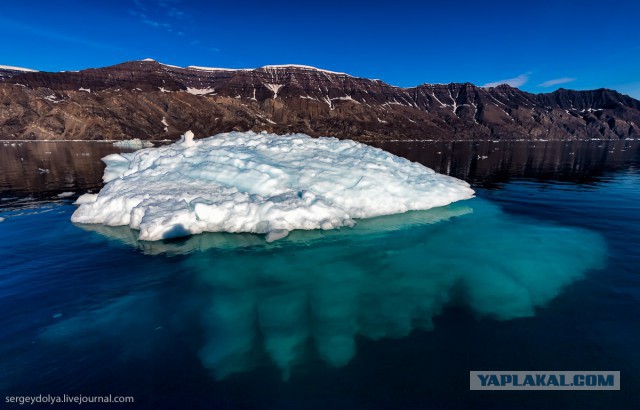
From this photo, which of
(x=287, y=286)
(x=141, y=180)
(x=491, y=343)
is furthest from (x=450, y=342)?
(x=141, y=180)

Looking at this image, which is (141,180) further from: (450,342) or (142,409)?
(450,342)

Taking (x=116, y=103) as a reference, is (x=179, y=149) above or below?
below

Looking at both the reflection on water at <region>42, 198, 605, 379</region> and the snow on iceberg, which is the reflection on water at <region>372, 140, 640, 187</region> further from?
the reflection on water at <region>42, 198, 605, 379</region>

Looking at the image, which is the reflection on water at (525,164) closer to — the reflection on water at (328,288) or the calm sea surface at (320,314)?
the reflection on water at (328,288)

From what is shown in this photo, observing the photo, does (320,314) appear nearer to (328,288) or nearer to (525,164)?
(328,288)

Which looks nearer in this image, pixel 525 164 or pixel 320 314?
pixel 320 314

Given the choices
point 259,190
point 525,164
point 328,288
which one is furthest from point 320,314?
point 525,164
